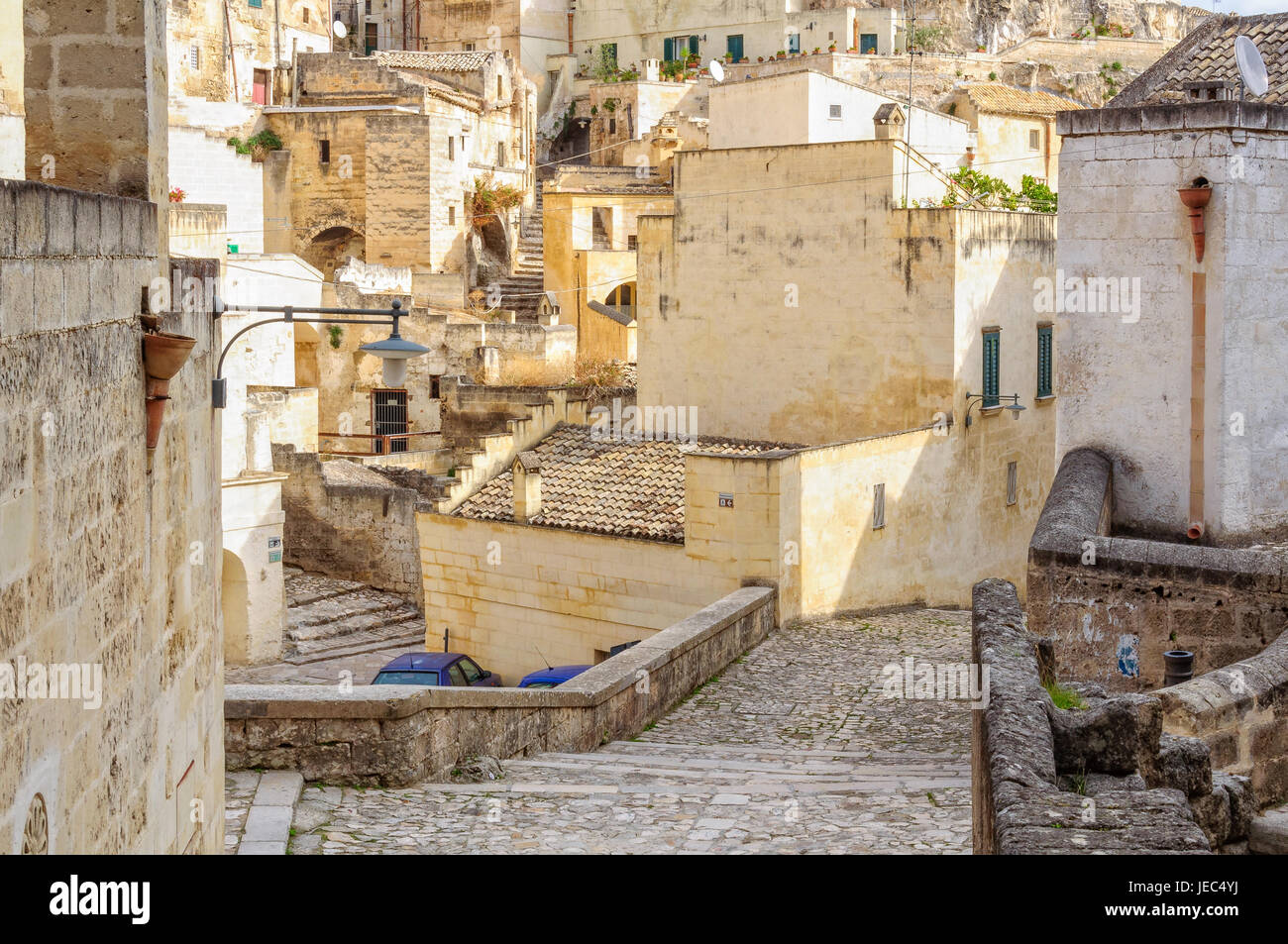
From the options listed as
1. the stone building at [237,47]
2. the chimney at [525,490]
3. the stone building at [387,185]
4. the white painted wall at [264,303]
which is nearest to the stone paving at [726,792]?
the chimney at [525,490]

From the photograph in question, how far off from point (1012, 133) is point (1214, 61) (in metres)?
29.9

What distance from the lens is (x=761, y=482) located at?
1895 cm

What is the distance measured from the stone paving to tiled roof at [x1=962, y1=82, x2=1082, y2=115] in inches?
1191

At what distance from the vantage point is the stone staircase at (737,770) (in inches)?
425

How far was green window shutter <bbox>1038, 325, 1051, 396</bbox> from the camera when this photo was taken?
85.5ft

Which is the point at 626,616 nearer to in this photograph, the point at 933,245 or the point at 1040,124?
the point at 933,245

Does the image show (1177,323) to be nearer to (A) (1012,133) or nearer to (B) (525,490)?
(B) (525,490)

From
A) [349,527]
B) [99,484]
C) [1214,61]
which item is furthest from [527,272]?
[99,484]

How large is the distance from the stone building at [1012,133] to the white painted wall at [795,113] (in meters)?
12.9

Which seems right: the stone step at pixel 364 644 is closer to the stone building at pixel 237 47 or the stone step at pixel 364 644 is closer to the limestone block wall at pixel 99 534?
the limestone block wall at pixel 99 534

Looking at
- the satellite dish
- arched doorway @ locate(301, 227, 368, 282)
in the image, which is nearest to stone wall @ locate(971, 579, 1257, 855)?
the satellite dish

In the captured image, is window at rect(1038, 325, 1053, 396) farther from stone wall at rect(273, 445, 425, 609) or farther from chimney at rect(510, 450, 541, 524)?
stone wall at rect(273, 445, 425, 609)
